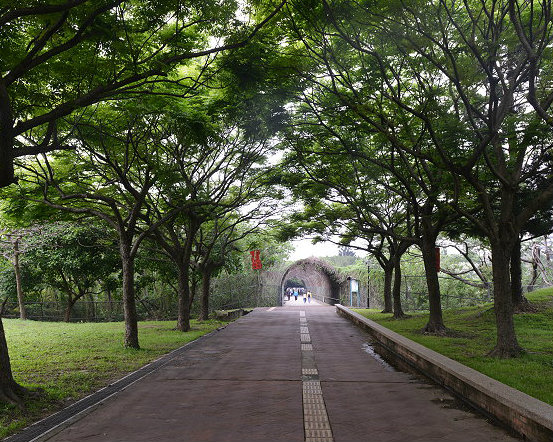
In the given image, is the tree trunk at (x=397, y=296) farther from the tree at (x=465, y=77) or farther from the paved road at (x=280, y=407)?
the paved road at (x=280, y=407)

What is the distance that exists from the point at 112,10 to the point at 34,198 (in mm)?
7133

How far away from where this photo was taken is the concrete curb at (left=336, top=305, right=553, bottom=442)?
172 inches

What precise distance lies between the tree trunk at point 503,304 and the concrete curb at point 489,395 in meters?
1.45

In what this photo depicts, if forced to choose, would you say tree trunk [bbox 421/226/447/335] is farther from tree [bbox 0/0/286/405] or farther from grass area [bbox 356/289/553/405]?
tree [bbox 0/0/286/405]

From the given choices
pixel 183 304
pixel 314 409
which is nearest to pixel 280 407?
pixel 314 409

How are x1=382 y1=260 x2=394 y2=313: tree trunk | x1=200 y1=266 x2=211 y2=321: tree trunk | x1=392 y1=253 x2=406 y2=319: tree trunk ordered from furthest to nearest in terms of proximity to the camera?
x1=382 y1=260 x2=394 y2=313: tree trunk → x1=200 y1=266 x2=211 y2=321: tree trunk → x1=392 y1=253 x2=406 y2=319: tree trunk

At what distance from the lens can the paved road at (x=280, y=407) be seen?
4637 millimetres

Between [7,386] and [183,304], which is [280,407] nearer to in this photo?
[7,386]

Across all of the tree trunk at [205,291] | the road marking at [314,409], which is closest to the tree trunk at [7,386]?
the road marking at [314,409]

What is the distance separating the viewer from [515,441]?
4418 millimetres

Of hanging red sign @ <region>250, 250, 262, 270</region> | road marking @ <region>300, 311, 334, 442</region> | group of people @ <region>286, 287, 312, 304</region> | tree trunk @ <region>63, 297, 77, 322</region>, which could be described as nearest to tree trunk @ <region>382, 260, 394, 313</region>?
hanging red sign @ <region>250, 250, 262, 270</region>

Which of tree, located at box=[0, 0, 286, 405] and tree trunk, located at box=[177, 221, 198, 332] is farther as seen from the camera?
tree trunk, located at box=[177, 221, 198, 332]

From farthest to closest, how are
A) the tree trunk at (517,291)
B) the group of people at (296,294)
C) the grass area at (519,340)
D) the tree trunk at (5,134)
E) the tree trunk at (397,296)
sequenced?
the group of people at (296,294) < the tree trunk at (397,296) < the tree trunk at (517,291) < the grass area at (519,340) < the tree trunk at (5,134)

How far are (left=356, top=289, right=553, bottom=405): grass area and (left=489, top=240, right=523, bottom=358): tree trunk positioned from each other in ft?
0.82
